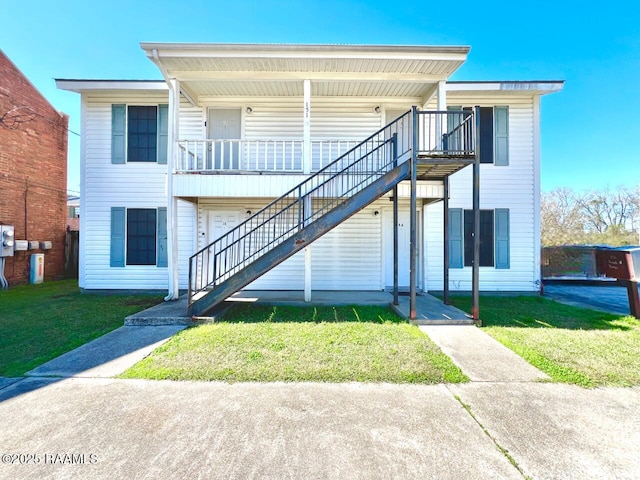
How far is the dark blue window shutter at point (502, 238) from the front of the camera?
27.3 ft

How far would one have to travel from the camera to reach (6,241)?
9.03 m

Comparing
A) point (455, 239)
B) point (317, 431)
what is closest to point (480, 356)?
point (317, 431)

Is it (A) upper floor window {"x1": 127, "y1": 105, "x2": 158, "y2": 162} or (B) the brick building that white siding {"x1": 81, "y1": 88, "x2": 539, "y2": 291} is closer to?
(A) upper floor window {"x1": 127, "y1": 105, "x2": 158, "y2": 162}

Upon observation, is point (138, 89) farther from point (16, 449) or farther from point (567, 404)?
point (567, 404)

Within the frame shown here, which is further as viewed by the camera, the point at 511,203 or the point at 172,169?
the point at 511,203

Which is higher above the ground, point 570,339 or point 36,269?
point 36,269

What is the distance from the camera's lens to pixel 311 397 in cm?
293

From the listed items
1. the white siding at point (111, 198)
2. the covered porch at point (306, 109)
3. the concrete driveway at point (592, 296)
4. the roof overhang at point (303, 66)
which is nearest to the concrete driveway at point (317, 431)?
the covered porch at point (306, 109)

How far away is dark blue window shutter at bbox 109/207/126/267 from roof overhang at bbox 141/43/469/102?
13.0ft

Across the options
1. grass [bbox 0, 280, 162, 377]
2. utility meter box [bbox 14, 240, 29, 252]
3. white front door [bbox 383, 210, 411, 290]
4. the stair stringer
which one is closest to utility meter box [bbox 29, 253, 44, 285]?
utility meter box [bbox 14, 240, 29, 252]

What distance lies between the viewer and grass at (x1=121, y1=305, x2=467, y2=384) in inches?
131

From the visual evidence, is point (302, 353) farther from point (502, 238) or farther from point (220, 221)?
point (502, 238)

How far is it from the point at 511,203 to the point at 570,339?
492 centimetres

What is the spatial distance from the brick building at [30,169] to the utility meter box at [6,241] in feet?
1.25
